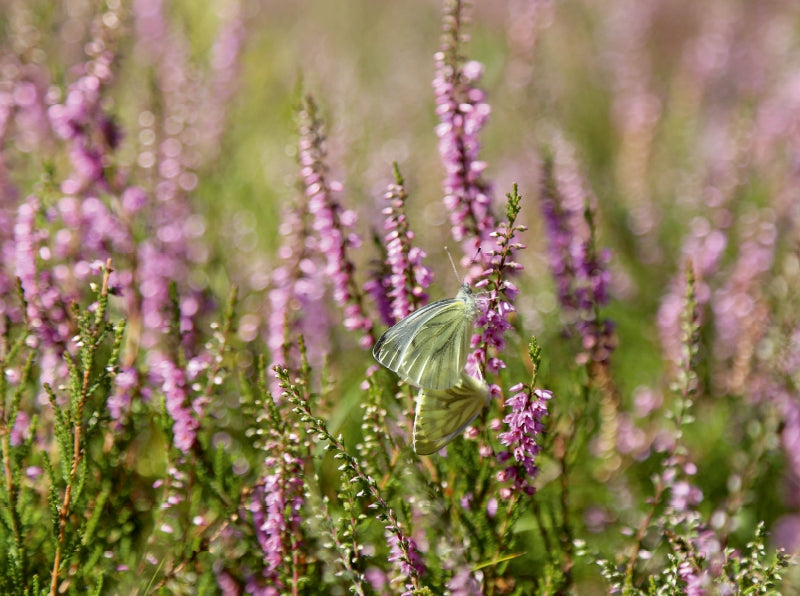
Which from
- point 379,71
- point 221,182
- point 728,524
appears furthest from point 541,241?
point 379,71

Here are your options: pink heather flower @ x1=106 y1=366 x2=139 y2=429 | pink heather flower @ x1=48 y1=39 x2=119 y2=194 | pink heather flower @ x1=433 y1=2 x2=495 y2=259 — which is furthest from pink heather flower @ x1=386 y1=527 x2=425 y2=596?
pink heather flower @ x1=48 y1=39 x2=119 y2=194

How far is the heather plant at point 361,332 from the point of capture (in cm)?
211

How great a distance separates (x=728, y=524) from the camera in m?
2.79

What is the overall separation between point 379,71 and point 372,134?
107 inches

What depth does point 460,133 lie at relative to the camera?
7.85 feet

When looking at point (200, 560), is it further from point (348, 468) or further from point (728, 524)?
point (728, 524)

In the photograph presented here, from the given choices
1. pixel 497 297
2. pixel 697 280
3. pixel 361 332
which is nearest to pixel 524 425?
pixel 497 297

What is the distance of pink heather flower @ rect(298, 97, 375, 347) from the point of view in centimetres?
246

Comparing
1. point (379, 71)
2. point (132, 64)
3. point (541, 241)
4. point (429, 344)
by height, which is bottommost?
point (429, 344)

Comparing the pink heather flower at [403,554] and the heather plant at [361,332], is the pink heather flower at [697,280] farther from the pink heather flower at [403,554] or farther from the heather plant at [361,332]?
the pink heather flower at [403,554]

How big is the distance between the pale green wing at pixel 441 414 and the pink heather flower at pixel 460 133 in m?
0.67

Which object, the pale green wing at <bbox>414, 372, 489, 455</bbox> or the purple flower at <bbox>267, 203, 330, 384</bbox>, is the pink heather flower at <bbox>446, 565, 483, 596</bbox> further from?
the purple flower at <bbox>267, 203, 330, 384</bbox>

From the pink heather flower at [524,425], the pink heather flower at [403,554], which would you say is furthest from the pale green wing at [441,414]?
the pink heather flower at [403,554]

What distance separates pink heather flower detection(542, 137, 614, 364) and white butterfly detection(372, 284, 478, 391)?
877 millimetres
